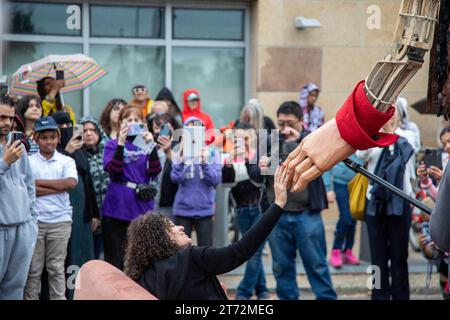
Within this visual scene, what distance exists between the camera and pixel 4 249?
239 inches

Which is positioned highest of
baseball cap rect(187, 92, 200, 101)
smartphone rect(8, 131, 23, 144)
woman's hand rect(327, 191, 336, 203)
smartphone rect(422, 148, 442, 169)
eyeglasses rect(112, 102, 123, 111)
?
baseball cap rect(187, 92, 200, 101)

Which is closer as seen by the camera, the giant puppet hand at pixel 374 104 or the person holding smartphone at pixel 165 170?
the giant puppet hand at pixel 374 104

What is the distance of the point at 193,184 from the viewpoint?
7.52 meters

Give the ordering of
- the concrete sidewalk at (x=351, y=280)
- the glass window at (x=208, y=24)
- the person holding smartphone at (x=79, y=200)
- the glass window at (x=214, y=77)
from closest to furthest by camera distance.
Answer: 1. the person holding smartphone at (x=79, y=200)
2. the concrete sidewalk at (x=351, y=280)
3. the glass window at (x=208, y=24)
4. the glass window at (x=214, y=77)

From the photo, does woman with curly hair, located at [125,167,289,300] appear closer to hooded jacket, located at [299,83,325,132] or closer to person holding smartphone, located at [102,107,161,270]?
person holding smartphone, located at [102,107,161,270]

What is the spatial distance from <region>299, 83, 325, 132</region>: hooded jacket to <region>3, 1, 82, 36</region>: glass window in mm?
2833

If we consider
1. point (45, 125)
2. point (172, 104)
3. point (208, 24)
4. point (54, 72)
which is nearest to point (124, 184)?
point (45, 125)

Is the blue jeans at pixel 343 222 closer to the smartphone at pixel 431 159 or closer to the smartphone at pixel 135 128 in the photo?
the smartphone at pixel 431 159

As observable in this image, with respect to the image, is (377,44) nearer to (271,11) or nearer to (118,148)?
(271,11)

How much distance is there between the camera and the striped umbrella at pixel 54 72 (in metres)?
8.39

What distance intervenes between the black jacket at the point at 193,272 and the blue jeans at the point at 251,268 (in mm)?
3432

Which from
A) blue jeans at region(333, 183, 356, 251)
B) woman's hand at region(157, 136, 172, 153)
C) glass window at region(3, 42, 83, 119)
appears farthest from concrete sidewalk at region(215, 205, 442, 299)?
glass window at region(3, 42, 83, 119)

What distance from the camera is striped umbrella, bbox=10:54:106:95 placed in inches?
330

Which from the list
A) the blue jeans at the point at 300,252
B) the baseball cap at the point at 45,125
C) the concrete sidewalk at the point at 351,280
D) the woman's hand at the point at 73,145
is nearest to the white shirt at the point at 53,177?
the baseball cap at the point at 45,125
